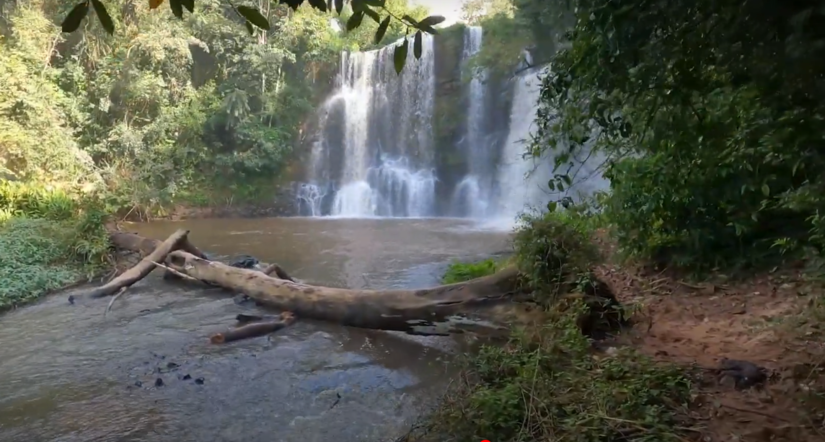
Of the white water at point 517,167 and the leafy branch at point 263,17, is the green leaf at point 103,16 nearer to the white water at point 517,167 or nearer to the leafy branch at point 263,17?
the leafy branch at point 263,17

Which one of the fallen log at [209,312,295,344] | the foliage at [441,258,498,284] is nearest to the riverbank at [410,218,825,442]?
the fallen log at [209,312,295,344]

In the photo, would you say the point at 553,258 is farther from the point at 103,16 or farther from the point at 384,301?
the point at 103,16

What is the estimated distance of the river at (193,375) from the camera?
4301 millimetres

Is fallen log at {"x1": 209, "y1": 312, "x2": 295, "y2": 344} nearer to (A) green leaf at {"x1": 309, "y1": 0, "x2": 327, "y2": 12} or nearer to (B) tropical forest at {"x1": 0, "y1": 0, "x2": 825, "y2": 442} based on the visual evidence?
(B) tropical forest at {"x1": 0, "y1": 0, "x2": 825, "y2": 442}

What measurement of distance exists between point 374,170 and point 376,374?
693 inches

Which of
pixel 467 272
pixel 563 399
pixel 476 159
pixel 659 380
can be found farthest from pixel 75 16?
pixel 476 159

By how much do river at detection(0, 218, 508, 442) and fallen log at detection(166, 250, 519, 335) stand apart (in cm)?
17

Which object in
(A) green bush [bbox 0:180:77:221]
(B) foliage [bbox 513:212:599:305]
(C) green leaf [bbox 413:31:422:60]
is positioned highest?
(C) green leaf [bbox 413:31:422:60]

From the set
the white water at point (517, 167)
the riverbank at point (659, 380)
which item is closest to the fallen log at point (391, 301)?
the riverbank at point (659, 380)

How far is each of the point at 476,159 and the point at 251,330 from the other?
16.7 m

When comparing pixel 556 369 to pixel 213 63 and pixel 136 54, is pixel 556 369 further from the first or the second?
pixel 213 63

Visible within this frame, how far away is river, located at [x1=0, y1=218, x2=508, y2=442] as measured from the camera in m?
4.30

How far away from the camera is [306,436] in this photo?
4133 millimetres

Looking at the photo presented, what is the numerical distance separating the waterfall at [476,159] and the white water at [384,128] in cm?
122
